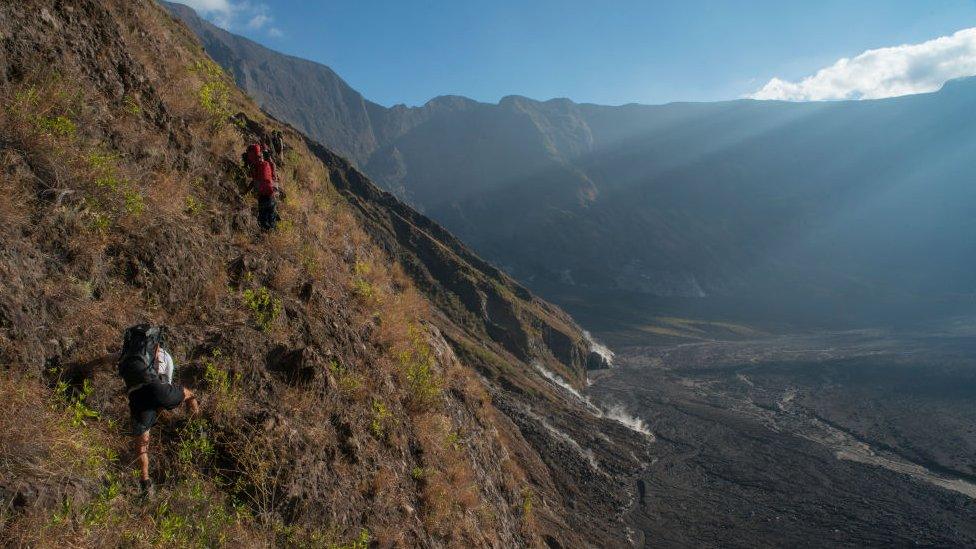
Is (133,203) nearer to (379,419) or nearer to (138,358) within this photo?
(138,358)

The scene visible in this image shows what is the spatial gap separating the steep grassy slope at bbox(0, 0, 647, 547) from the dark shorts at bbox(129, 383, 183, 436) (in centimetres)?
26

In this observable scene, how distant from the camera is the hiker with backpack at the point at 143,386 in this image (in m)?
4.10

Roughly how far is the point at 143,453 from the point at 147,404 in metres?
0.39

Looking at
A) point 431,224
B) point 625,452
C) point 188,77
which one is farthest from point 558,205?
point 188,77

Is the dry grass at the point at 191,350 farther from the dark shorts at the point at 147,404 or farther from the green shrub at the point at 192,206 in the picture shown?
the dark shorts at the point at 147,404

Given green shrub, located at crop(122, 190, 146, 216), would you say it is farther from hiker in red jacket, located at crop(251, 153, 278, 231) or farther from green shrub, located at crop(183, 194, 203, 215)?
hiker in red jacket, located at crop(251, 153, 278, 231)

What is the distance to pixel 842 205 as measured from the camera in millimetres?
198375

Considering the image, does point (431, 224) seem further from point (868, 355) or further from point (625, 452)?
point (868, 355)

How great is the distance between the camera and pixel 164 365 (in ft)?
14.6

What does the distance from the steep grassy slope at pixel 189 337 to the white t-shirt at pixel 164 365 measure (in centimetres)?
39

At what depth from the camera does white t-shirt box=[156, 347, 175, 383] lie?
4.38 meters

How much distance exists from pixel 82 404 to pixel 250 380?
163 centimetres

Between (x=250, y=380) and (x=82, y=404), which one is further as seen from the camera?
(x=250, y=380)

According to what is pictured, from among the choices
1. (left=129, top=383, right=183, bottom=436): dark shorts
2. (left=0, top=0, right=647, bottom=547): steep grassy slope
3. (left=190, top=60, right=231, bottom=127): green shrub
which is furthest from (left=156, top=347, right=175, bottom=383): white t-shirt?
(left=190, top=60, right=231, bottom=127): green shrub
